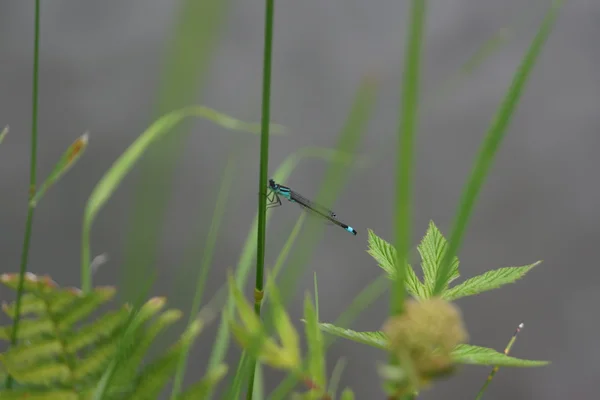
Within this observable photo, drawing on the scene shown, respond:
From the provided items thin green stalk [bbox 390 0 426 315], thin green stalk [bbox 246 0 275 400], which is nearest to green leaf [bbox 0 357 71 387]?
thin green stalk [bbox 246 0 275 400]

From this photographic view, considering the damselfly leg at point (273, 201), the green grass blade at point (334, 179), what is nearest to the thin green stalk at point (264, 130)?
the green grass blade at point (334, 179)

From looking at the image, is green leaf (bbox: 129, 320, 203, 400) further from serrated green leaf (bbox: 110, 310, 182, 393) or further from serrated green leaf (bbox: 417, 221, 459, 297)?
serrated green leaf (bbox: 417, 221, 459, 297)

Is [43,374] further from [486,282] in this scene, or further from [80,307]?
[486,282]

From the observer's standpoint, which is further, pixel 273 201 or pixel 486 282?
pixel 273 201

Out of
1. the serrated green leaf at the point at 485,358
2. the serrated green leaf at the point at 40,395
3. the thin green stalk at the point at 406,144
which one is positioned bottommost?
the serrated green leaf at the point at 40,395

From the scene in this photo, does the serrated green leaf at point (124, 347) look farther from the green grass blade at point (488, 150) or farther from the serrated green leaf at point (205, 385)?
the green grass blade at point (488, 150)

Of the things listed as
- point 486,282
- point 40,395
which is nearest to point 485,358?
point 486,282
